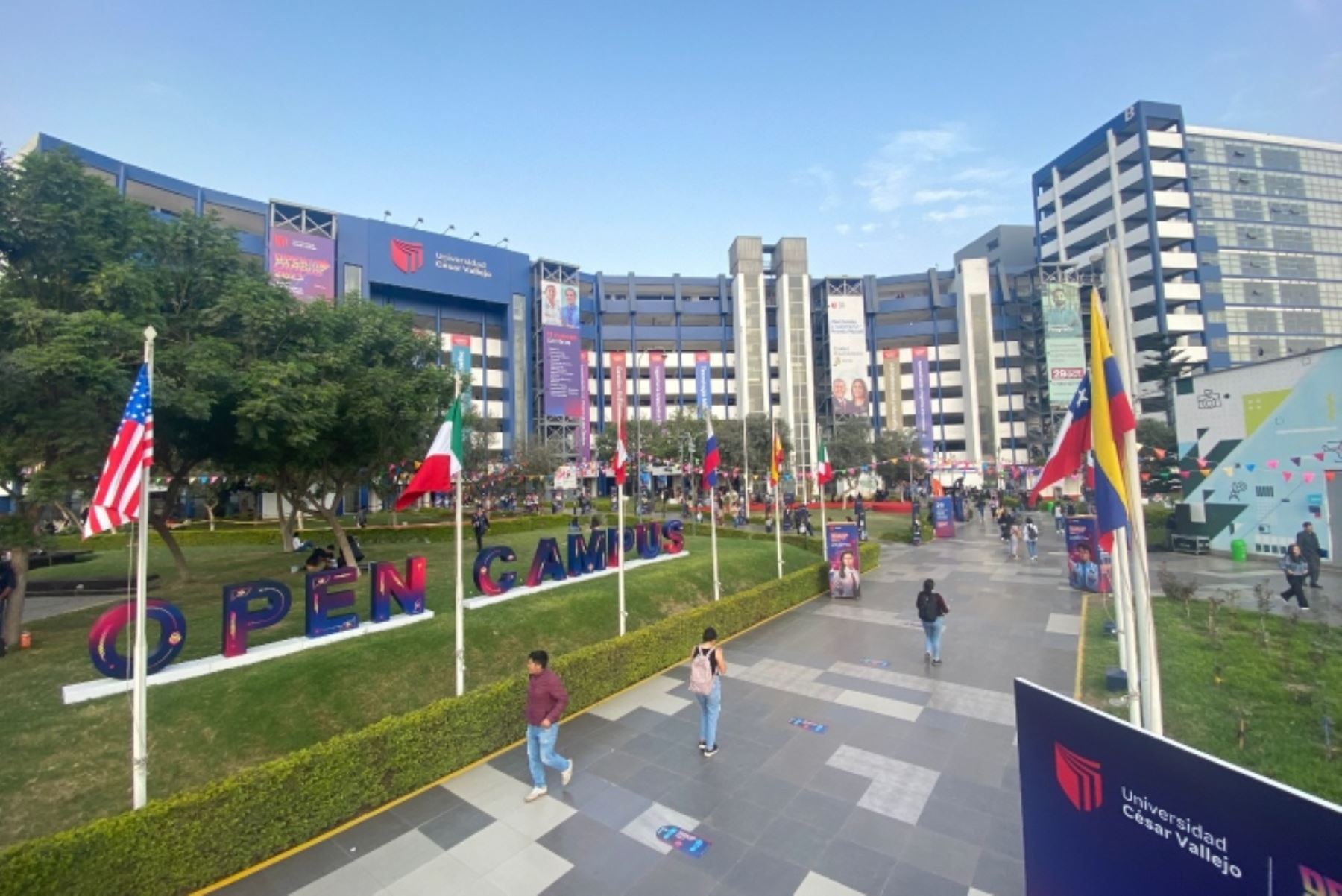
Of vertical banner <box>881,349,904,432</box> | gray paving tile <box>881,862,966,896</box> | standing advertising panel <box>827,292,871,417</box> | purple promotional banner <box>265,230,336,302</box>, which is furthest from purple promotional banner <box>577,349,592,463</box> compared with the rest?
gray paving tile <box>881,862,966,896</box>

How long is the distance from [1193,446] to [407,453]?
3205 cm

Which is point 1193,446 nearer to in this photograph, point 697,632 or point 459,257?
point 697,632

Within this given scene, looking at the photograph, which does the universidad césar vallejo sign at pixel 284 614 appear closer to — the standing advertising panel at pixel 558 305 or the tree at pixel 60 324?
the tree at pixel 60 324

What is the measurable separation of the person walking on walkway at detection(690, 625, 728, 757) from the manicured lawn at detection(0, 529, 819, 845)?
14.7 feet

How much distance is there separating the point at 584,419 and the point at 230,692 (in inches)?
2094

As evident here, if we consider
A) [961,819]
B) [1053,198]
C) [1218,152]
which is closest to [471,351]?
[961,819]

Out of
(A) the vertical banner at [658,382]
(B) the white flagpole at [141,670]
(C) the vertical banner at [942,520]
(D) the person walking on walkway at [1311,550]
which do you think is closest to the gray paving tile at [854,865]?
(B) the white flagpole at [141,670]

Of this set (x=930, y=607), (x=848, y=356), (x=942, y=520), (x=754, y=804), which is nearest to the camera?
(x=754, y=804)

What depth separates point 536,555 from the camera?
15.2 m

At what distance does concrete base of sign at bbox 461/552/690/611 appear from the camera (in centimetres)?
1413

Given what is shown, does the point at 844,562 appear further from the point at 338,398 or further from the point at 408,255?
the point at 408,255

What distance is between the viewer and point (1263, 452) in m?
23.3

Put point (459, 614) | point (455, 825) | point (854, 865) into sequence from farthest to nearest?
point (459, 614) < point (455, 825) < point (854, 865)

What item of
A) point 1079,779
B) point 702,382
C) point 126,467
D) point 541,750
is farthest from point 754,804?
point 702,382
